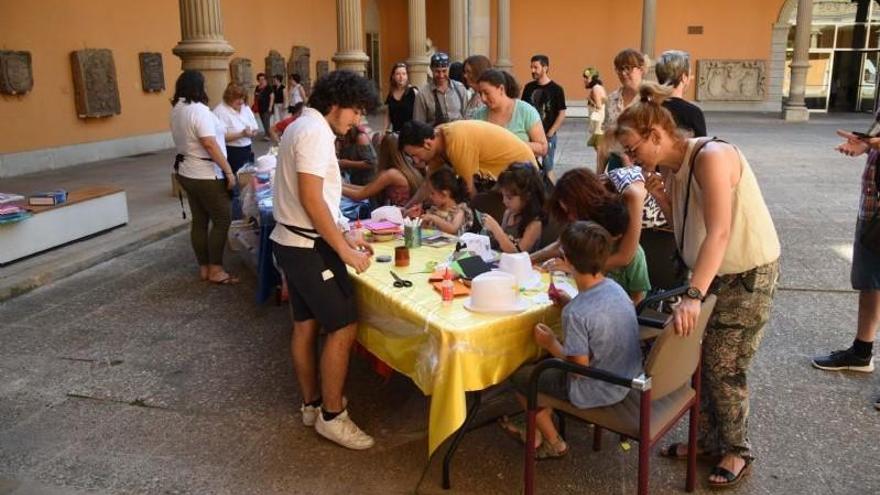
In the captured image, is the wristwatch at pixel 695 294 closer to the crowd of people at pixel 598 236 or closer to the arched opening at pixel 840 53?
the crowd of people at pixel 598 236

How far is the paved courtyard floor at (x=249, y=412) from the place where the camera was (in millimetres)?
3010

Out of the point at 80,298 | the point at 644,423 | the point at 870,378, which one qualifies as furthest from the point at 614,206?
the point at 80,298

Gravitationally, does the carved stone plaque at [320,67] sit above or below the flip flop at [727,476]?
above

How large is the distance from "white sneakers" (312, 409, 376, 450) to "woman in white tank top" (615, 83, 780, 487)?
57.3 inches

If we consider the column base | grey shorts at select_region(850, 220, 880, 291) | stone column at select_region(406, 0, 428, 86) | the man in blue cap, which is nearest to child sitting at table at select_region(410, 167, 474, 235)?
grey shorts at select_region(850, 220, 880, 291)

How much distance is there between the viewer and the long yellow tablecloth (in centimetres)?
266

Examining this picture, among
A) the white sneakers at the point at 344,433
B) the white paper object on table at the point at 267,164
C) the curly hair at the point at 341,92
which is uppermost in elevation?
the curly hair at the point at 341,92

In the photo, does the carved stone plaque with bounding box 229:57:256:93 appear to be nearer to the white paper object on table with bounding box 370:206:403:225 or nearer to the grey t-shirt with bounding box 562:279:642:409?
the white paper object on table with bounding box 370:206:403:225

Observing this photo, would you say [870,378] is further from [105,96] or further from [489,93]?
[105,96]

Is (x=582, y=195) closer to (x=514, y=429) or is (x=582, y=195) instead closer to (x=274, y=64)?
(x=514, y=429)

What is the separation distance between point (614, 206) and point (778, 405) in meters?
1.35

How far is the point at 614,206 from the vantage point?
10.4 feet

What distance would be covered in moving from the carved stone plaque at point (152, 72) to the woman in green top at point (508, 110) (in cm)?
1009

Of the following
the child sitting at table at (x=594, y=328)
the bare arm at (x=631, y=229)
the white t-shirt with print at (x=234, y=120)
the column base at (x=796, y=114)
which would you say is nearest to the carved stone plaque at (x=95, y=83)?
the white t-shirt with print at (x=234, y=120)
